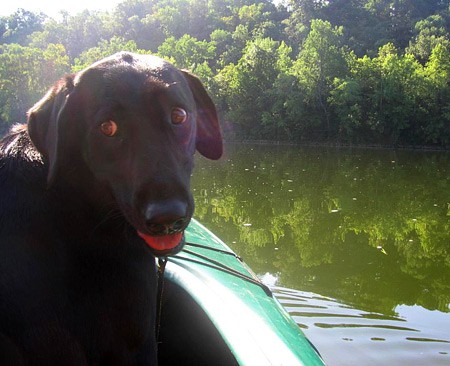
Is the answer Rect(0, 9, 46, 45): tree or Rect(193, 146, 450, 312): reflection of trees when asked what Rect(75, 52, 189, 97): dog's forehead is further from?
Rect(0, 9, 46, 45): tree

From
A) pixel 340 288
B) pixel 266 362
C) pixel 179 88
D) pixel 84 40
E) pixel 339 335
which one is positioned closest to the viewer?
pixel 179 88

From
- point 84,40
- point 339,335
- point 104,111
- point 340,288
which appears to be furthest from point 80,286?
point 84,40

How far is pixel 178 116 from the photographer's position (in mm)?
1803

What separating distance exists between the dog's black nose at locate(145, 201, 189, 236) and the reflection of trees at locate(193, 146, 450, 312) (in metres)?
5.27

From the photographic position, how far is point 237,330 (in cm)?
235

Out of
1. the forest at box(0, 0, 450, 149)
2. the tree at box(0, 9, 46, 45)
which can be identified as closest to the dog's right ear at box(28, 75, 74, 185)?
the forest at box(0, 0, 450, 149)

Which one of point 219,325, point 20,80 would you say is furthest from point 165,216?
point 20,80

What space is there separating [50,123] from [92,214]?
317 mm

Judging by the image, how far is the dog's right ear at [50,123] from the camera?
1.60 meters

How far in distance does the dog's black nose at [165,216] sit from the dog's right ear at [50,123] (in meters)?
0.33

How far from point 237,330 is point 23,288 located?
106cm

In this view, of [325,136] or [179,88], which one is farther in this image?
[325,136]

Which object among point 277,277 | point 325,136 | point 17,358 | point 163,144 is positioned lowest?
point 325,136

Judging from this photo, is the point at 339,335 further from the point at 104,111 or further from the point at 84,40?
the point at 84,40
